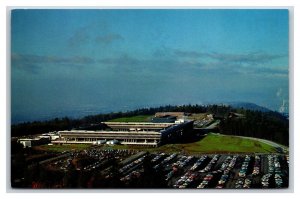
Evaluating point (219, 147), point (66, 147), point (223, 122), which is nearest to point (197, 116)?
point (223, 122)

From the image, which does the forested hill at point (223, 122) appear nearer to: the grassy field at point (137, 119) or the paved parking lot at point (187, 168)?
the grassy field at point (137, 119)

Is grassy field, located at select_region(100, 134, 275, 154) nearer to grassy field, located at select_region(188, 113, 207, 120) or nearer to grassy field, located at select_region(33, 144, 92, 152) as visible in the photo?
grassy field, located at select_region(188, 113, 207, 120)

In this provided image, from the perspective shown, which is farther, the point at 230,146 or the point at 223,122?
the point at 223,122

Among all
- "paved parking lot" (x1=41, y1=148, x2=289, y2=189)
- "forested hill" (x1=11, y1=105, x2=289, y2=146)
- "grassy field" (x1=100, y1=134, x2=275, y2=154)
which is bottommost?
"paved parking lot" (x1=41, y1=148, x2=289, y2=189)

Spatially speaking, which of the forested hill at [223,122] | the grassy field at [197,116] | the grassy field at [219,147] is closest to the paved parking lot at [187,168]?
the grassy field at [219,147]

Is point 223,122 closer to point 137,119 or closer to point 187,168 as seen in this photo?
point 187,168

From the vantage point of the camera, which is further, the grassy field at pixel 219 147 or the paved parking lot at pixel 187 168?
the grassy field at pixel 219 147

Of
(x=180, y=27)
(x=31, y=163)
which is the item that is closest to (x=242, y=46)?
(x=180, y=27)

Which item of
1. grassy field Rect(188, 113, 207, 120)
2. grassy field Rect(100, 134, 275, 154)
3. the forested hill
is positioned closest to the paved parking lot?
grassy field Rect(100, 134, 275, 154)
